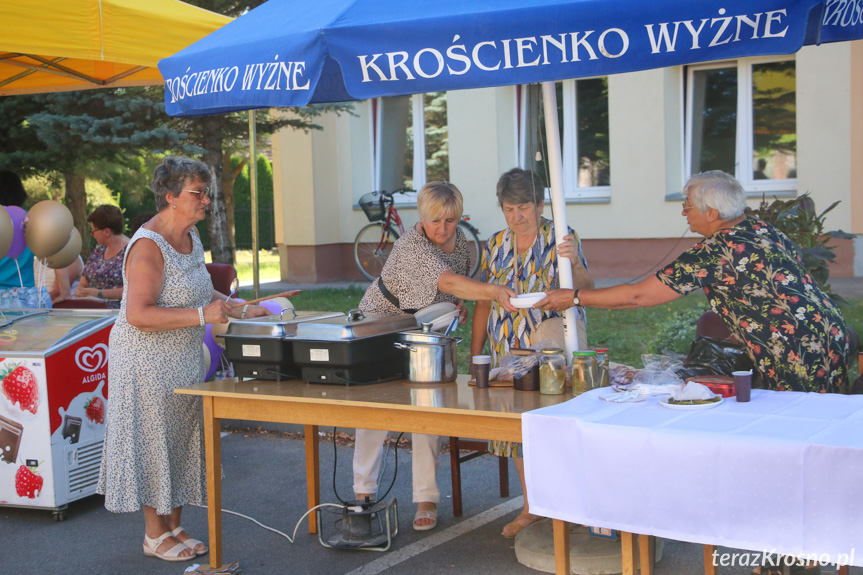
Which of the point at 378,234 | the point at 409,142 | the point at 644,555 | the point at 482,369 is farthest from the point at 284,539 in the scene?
the point at 409,142

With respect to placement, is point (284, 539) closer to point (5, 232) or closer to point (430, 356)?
point (430, 356)

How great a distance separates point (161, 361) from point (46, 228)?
6.29ft

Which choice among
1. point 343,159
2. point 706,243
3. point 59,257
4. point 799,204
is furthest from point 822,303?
point 343,159

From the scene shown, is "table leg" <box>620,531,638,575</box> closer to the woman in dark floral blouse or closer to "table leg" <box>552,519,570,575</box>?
"table leg" <box>552,519,570,575</box>

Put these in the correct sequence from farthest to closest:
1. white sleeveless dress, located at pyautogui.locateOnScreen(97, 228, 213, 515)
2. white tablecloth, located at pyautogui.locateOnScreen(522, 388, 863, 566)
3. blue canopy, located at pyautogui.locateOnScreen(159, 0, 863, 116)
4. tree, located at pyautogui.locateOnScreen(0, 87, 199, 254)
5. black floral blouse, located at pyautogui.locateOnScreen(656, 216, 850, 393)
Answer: tree, located at pyautogui.locateOnScreen(0, 87, 199, 254) < white sleeveless dress, located at pyautogui.locateOnScreen(97, 228, 213, 515) < black floral blouse, located at pyautogui.locateOnScreen(656, 216, 850, 393) < blue canopy, located at pyautogui.locateOnScreen(159, 0, 863, 116) < white tablecloth, located at pyautogui.locateOnScreen(522, 388, 863, 566)

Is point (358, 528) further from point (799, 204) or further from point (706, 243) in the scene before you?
point (799, 204)

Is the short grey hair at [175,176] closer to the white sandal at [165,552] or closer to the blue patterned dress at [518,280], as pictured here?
the blue patterned dress at [518,280]

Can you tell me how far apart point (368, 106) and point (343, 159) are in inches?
35.6

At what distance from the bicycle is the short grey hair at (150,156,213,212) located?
8082 millimetres

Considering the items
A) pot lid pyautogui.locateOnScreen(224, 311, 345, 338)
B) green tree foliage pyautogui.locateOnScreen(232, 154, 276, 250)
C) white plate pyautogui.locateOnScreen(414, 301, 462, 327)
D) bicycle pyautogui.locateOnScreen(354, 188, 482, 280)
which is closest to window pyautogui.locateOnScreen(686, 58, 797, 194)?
bicycle pyautogui.locateOnScreen(354, 188, 482, 280)

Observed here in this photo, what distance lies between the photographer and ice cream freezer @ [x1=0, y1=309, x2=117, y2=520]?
15.6 feet

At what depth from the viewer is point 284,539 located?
449 centimetres

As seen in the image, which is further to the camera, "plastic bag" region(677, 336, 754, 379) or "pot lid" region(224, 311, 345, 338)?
"pot lid" region(224, 311, 345, 338)

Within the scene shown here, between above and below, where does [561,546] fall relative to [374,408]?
below
